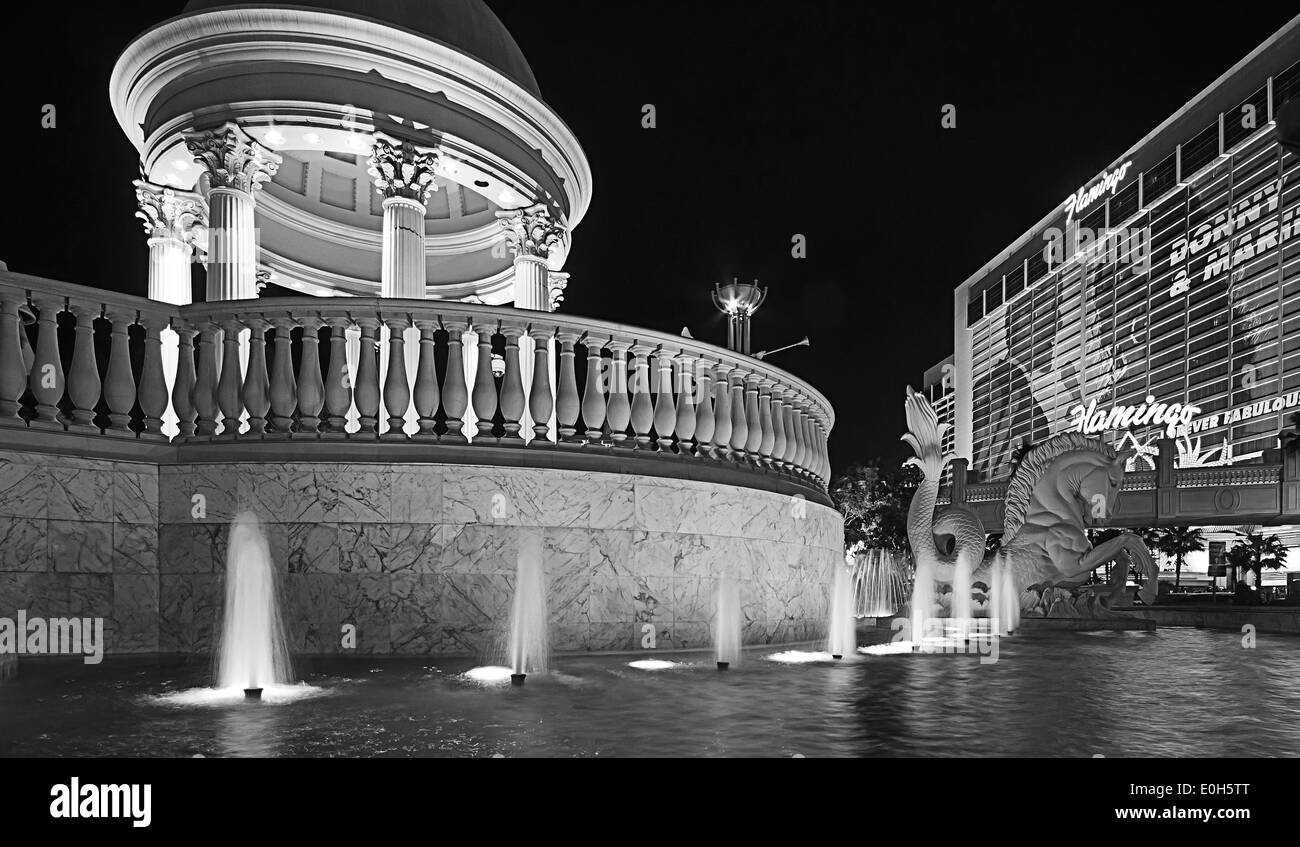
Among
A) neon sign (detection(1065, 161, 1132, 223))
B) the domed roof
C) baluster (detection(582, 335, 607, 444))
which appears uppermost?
neon sign (detection(1065, 161, 1132, 223))

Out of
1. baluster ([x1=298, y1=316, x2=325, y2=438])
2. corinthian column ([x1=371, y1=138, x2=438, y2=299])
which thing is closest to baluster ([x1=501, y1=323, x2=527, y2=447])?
baluster ([x1=298, y1=316, x2=325, y2=438])

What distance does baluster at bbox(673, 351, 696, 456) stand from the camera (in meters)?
9.27

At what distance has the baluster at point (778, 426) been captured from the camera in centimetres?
1063

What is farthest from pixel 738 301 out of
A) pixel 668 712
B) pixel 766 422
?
pixel 668 712

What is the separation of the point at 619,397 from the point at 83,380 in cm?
506

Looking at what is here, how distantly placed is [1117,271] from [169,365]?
437ft

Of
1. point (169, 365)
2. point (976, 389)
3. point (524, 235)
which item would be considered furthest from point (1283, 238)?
point (169, 365)

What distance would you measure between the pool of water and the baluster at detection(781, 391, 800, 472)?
148 inches

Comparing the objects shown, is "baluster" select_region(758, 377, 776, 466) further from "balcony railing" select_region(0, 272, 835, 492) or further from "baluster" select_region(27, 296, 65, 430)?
"baluster" select_region(27, 296, 65, 430)

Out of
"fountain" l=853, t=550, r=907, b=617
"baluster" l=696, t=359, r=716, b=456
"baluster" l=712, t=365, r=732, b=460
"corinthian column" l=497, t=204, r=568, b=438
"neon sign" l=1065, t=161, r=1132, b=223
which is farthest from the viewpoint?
"neon sign" l=1065, t=161, r=1132, b=223

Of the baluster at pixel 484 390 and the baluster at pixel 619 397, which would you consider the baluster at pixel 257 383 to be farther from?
the baluster at pixel 619 397

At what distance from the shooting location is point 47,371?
765 cm

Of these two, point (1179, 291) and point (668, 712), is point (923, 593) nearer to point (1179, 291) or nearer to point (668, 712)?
point (668, 712)

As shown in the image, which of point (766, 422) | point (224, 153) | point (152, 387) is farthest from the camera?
point (224, 153)
